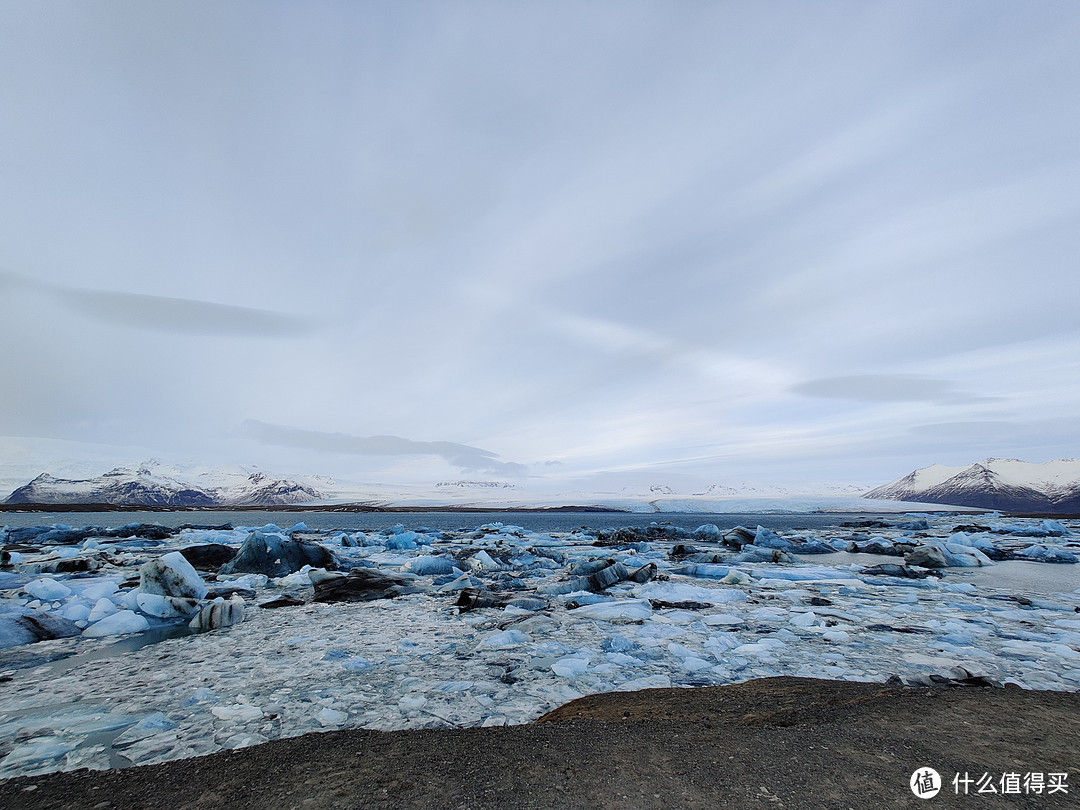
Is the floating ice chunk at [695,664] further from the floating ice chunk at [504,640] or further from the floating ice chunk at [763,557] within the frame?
the floating ice chunk at [763,557]

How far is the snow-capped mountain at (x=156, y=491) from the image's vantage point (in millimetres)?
145250

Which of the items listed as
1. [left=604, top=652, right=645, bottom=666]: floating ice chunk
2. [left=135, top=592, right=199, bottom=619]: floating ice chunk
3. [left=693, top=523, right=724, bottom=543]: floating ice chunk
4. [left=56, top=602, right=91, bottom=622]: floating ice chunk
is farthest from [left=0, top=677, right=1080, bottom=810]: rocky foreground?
[left=693, top=523, right=724, bottom=543]: floating ice chunk

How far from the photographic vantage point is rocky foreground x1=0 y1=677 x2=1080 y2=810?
2.86 meters

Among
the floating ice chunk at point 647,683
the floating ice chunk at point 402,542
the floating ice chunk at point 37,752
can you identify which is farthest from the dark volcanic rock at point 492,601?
the floating ice chunk at point 402,542

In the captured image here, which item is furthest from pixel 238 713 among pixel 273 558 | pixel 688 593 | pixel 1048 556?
pixel 1048 556

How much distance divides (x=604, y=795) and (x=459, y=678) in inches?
129

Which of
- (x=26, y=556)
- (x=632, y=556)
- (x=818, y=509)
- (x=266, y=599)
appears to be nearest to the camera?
→ (x=266, y=599)

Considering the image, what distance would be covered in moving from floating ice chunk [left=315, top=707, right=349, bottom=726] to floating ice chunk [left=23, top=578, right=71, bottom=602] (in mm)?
9185

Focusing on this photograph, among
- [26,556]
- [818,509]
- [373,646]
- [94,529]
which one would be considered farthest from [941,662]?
[818,509]

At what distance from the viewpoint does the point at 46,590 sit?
9.57m

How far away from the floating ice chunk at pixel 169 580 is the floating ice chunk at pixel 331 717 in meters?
7.02

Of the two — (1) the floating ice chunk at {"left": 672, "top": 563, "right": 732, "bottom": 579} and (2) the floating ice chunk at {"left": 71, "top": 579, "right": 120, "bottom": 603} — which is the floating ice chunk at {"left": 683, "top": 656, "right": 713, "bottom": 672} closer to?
(1) the floating ice chunk at {"left": 672, "top": 563, "right": 732, "bottom": 579}

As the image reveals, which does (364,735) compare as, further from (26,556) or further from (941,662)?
(26,556)

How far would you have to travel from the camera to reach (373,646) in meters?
7.17
